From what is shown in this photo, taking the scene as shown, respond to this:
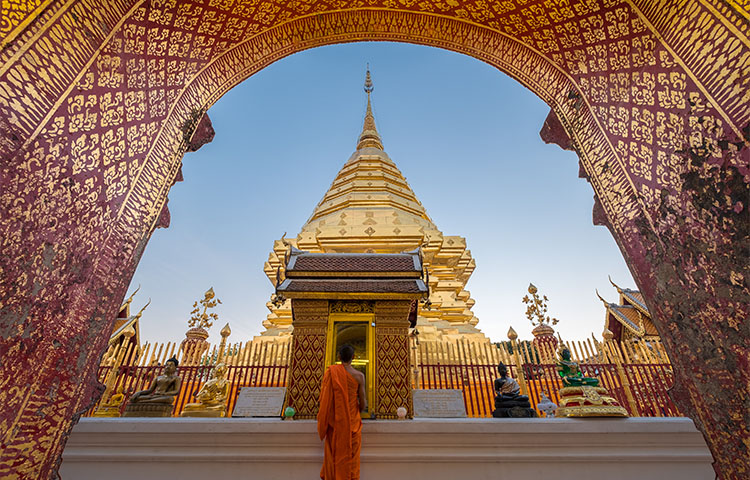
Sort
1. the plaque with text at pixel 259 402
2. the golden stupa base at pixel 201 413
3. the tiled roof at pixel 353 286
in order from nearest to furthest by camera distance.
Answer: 1. the plaque with text at pixel 259 402
2. the tiled roof at pixel 353 286
3. the golden stupa base at pixel 201 413

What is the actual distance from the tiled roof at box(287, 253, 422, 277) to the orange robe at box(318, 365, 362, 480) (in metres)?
1.35

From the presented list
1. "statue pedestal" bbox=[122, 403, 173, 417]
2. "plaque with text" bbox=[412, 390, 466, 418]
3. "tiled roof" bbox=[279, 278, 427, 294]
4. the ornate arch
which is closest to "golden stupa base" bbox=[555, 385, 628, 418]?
the ornate arch

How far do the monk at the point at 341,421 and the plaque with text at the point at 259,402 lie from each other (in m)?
1.12

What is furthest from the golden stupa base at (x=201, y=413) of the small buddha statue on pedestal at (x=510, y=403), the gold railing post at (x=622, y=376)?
the gold railing post at (x=622, y=376)

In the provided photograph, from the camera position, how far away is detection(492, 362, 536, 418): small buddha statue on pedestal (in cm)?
397

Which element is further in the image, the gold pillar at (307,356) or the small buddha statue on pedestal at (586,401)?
the gold pillar at (307,356)

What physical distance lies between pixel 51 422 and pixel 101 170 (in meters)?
1.87

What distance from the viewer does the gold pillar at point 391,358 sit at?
3.71 m

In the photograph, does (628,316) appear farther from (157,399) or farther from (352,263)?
(157,399)

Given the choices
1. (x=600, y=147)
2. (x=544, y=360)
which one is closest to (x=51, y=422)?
(x=600, y=147)

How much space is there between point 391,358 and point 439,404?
31.2 inches

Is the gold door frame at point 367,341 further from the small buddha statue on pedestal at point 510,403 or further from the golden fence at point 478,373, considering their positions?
the golden fence at point 478,373

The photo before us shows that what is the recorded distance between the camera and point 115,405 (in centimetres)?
474

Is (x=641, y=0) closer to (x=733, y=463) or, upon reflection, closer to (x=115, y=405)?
(x=733, y=463)
